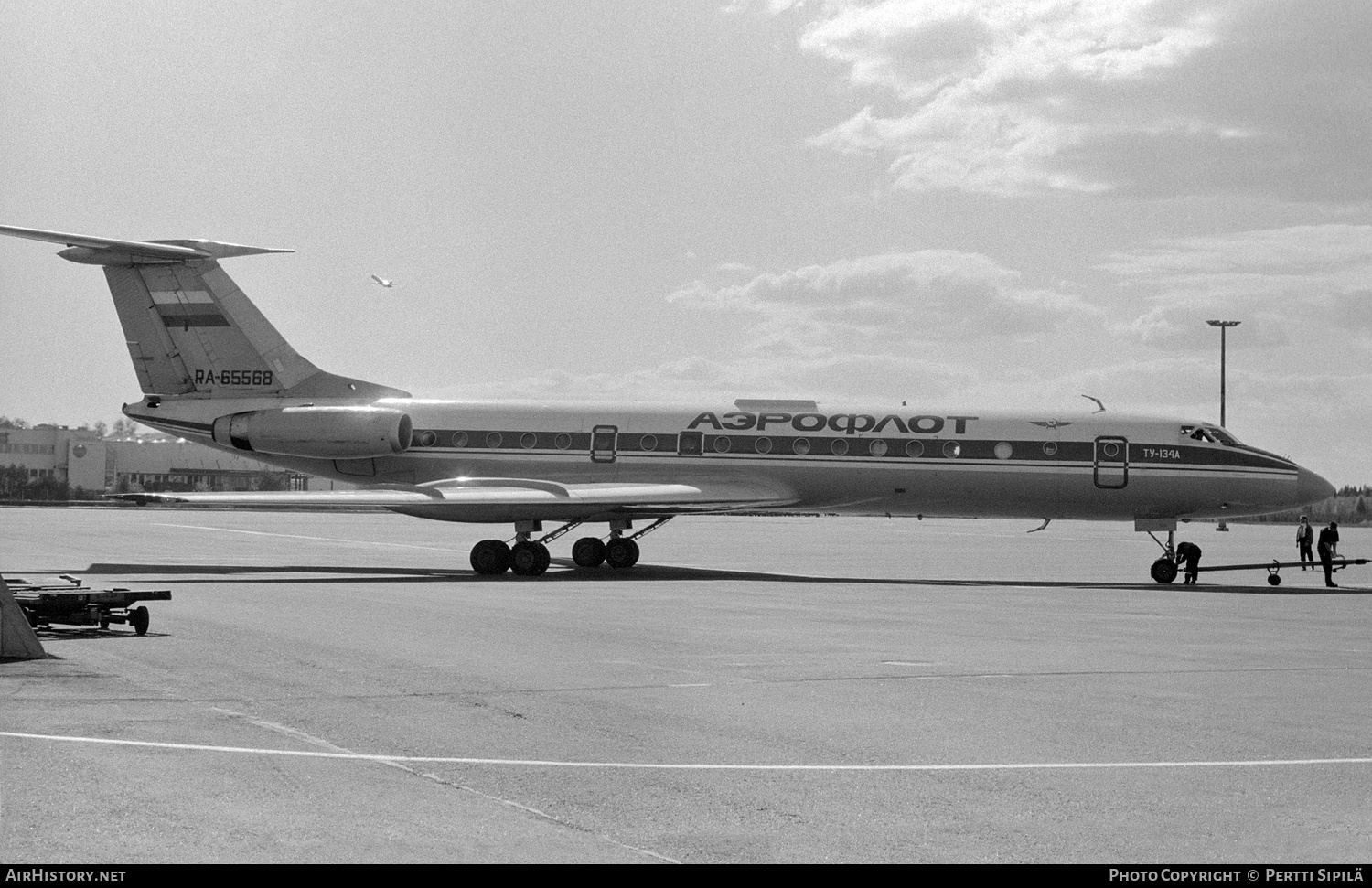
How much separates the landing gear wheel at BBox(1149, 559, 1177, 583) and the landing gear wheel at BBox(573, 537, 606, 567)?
410 inches

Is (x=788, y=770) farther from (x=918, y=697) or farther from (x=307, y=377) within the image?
(x=307, y=377)

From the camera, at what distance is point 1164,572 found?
27.2 meters

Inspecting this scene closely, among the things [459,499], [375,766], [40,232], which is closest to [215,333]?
[40,232]

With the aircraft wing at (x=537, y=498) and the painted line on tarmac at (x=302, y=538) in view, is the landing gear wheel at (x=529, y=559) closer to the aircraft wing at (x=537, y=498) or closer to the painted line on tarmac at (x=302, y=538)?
the aircraft wing at (x=537, y=498)

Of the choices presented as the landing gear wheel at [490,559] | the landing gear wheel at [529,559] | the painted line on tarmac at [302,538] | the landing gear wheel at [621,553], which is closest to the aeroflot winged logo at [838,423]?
the landing gear wheel at [621,553]

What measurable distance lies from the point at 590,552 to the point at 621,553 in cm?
62

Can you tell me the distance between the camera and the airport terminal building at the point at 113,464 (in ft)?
325

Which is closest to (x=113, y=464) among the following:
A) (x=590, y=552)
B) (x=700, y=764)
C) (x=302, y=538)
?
(x=302, y=538)

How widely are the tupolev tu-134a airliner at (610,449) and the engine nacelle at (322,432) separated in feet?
0.12

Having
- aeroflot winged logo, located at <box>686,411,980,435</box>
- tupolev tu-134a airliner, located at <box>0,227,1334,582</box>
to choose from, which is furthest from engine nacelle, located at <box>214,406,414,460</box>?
aeroflot winged logo, located at <box>686,411,980,435</box>

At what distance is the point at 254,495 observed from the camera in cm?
2580

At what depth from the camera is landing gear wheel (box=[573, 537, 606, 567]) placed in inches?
1160

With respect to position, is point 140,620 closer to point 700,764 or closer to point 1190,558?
point 700,764

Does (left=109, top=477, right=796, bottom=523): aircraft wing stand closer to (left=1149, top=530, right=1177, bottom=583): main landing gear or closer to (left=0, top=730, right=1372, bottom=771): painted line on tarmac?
(left=1149, top=530, right=1177, bottom=583): main landing gear
